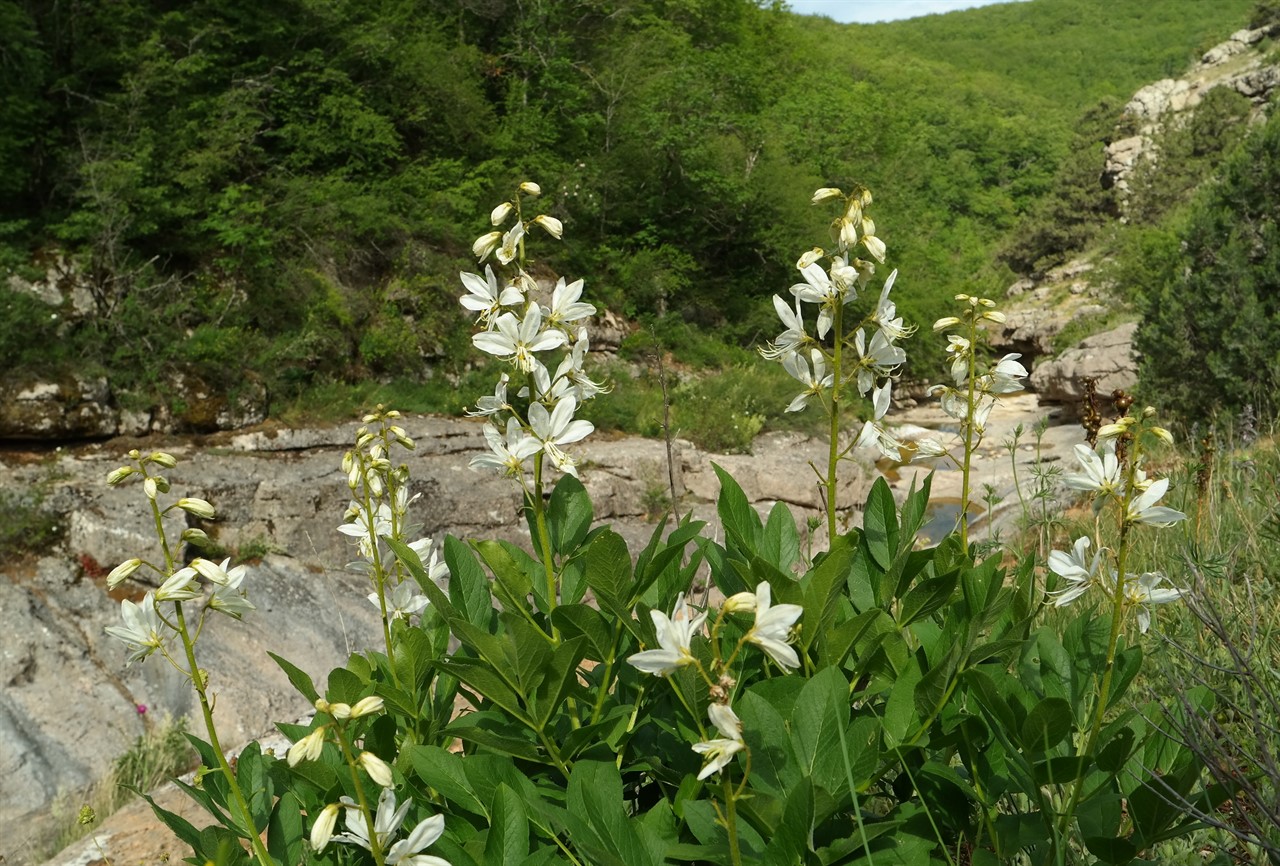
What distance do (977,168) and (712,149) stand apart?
89.7 ft

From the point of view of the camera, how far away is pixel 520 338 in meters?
1.47


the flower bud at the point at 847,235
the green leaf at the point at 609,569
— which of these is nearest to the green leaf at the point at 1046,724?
the green leaf at the point at 609,569

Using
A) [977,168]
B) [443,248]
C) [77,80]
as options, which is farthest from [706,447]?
[977,168]

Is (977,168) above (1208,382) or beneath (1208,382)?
above

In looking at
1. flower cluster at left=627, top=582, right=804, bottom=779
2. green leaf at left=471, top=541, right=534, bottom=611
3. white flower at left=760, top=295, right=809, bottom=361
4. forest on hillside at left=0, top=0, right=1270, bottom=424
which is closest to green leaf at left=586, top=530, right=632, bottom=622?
green leaf at left=471, top=541, right=534, bottom=611

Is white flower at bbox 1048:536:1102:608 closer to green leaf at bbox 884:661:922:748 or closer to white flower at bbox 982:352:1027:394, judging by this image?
green leaf at bbox 884:661:922:748

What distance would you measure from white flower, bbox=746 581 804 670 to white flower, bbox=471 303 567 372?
2.04 ft

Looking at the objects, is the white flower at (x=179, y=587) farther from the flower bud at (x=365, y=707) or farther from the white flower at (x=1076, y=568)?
the white flower at (x=1076, y=568)

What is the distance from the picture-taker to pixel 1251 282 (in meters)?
8.17

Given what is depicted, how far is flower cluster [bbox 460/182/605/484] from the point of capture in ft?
4.74

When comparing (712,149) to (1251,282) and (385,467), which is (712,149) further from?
(385,467)

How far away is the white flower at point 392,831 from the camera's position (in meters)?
1.05

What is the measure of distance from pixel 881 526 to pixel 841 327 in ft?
1.09

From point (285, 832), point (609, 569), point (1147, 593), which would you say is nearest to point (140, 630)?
point (285, 832)
